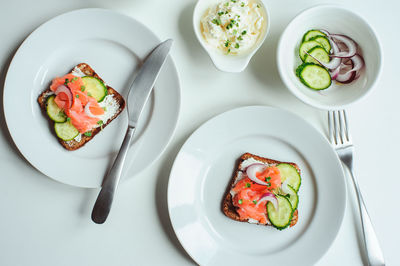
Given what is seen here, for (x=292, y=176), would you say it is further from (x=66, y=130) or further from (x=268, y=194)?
(x=66, y=130)

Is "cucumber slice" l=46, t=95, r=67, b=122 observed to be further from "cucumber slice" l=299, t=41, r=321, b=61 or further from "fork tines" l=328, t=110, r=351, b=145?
"fork tines" l=328, t=110, r=351, b=145

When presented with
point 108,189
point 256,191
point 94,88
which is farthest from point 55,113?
point 256,191

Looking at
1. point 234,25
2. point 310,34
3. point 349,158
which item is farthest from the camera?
point 349,158

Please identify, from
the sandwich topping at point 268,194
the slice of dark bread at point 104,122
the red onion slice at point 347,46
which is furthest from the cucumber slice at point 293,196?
the slice of dark bread at point 104,122

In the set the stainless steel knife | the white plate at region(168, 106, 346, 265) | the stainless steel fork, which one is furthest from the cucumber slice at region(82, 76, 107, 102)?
the stainless steel fork

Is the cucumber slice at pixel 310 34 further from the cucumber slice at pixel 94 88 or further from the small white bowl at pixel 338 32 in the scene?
the cucumber slice at pixel 94 88

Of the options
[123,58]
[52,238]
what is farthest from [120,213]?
[123,58]
